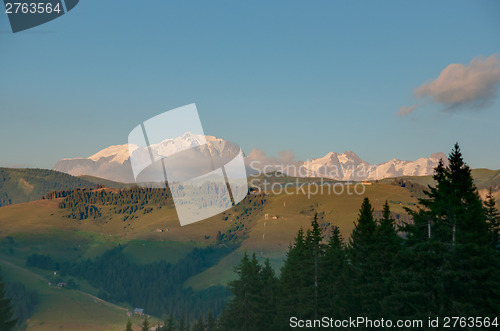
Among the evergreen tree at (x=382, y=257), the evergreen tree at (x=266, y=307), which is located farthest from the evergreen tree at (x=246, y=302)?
the evergreen tree at (x=382, y=257)

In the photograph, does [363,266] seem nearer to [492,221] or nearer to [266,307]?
[492,221]

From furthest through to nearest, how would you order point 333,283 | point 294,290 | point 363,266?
point 294,290 → point 333,283 → point 363,266

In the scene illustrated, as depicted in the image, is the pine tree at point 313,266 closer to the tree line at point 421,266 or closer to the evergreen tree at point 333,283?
the tree line at point 421,266

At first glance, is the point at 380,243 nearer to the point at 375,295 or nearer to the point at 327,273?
the point at 375,295

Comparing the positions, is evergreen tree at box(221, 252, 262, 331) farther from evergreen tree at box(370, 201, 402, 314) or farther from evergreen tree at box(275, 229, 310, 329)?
evergreen tree at box(370, 201, 402, 314)

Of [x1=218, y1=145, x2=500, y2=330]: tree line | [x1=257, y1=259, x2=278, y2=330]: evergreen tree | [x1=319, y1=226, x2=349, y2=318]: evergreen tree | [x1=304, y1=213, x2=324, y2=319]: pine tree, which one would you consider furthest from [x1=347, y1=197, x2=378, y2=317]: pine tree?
[x1=257, y1=259, x2=278, y2=330]: evergreen tree

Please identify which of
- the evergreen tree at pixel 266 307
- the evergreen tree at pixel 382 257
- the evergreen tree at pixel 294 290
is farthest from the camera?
the evergreen tree at pixel 266 307

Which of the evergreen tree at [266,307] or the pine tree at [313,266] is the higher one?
the pine tree at [313,266]

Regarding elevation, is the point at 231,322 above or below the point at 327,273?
below

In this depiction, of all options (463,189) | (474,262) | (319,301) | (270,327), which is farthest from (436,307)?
(270,327)

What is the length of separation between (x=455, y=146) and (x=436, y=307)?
12261 millimetres

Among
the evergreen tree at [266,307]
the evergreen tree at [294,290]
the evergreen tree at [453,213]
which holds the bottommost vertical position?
the evergreen tree at [266,307]

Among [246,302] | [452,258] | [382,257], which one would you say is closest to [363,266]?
[382,257]

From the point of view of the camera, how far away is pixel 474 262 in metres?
34.4
